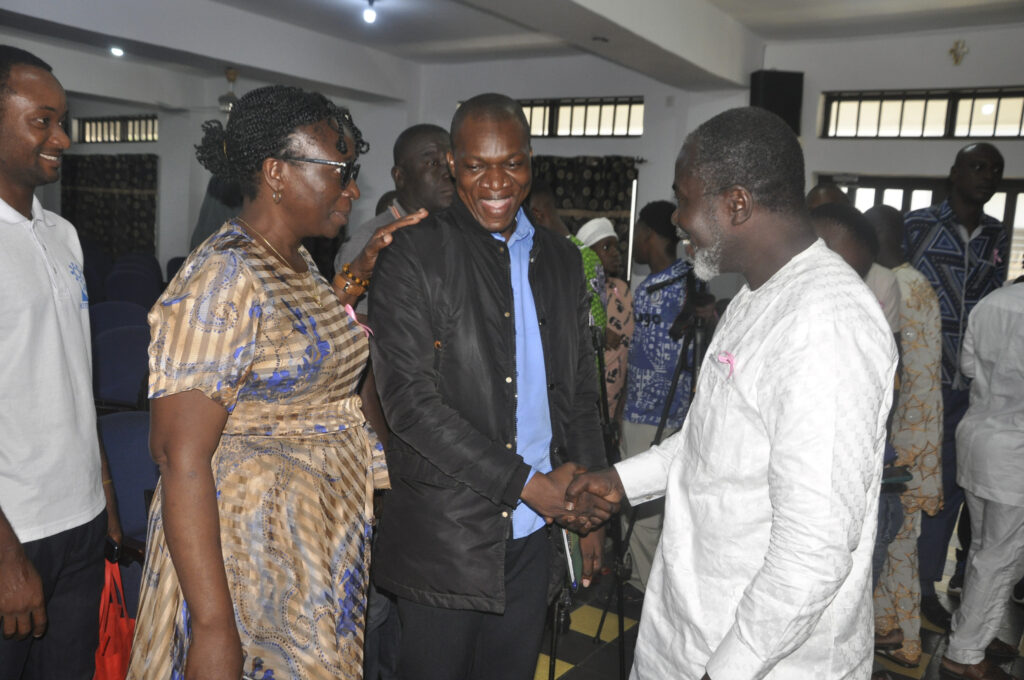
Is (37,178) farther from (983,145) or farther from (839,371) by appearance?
(983,145)

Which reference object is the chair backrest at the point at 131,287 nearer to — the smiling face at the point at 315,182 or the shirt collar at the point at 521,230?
the shirt collar at the point at 521,230

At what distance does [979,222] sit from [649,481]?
12.0 ft

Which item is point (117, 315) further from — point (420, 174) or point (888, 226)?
point (888, 226)

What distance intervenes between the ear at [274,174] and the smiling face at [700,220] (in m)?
0.80

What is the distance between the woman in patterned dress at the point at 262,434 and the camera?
1.30 metres

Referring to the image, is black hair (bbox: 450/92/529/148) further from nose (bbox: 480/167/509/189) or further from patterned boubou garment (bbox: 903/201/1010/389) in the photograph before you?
patterned boubou garment (bbox: 903/201/1010/389)

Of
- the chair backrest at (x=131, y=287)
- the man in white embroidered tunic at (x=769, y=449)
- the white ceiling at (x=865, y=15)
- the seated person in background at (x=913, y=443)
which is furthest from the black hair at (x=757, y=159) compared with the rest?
the chair backrest at (x=131, y=287)

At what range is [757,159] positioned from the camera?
55.2 inches

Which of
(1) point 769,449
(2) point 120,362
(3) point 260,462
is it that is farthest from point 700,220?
(2) point 120,362

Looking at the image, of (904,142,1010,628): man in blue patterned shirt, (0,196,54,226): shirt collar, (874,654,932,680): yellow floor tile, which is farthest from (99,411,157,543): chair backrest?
(904,142,1010,628): man in blue patterned shirt

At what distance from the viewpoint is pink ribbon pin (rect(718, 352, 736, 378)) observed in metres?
1.41

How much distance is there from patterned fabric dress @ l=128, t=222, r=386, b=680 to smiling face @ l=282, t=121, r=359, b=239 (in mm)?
137

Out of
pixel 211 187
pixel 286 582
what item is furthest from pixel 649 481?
pixel 211 187

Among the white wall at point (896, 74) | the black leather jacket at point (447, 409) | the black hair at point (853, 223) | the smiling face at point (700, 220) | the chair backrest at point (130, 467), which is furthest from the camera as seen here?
the white wall at point (896, 74)
